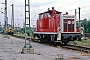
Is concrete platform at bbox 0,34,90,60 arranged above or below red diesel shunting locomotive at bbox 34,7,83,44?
below

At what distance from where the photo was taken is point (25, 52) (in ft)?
55.9

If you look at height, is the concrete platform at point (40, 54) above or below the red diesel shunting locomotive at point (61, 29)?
below

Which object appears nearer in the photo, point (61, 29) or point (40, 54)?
point (40, 54)

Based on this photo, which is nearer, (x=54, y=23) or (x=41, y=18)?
(x=54, y=23)

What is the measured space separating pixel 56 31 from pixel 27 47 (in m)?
8.92

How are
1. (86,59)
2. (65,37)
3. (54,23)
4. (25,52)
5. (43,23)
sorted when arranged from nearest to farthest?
(86,59)
(25,52)
(65,37)
(54,23)
(43,23)

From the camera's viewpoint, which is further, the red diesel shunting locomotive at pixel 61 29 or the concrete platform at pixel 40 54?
the red diesel shunting locomotive at pixel 61 29

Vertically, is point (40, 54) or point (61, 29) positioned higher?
point (61, 29)

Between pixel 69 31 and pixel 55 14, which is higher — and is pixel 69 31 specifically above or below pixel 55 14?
below

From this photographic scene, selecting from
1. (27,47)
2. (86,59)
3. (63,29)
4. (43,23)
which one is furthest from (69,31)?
(86,59)

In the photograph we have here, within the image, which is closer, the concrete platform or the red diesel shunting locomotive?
the concrete platform

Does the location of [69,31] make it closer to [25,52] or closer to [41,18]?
[41,18]

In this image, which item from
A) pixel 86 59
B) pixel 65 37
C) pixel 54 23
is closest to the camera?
pixel 86 59

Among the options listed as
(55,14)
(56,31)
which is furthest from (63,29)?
(55,14)
